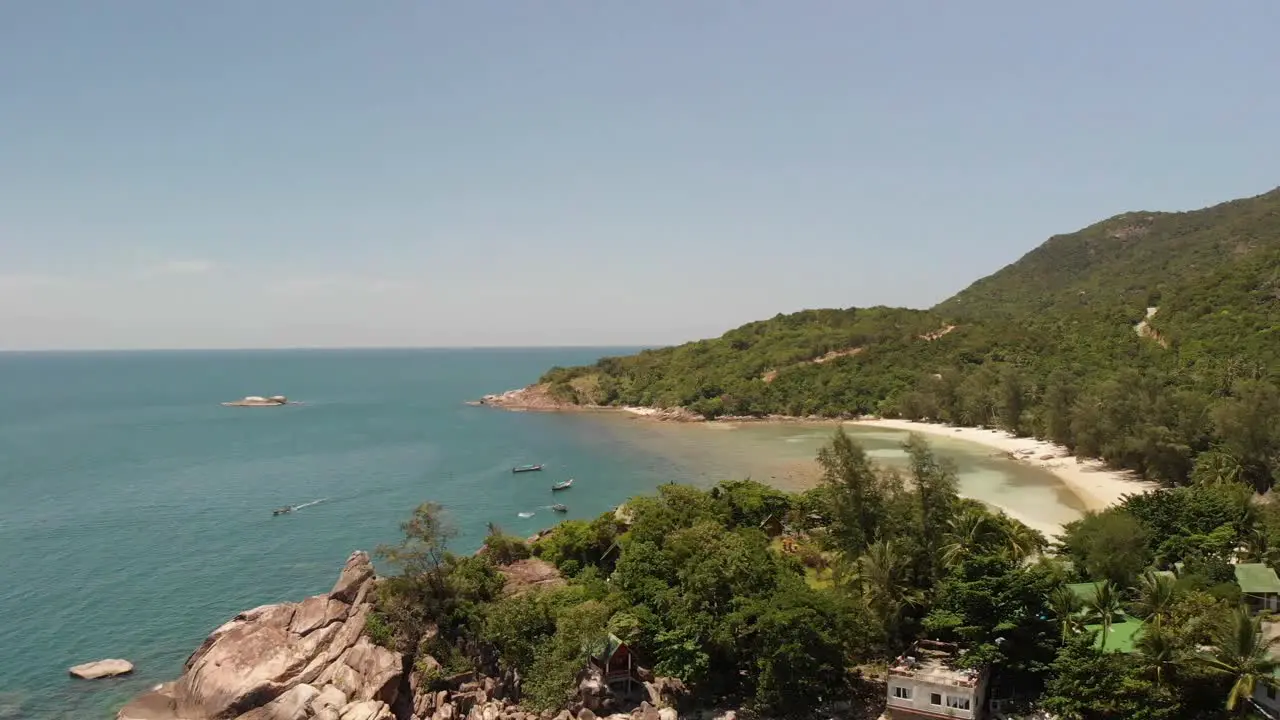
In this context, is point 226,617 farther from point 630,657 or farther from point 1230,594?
point 1230,594

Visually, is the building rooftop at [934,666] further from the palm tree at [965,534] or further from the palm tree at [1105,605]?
the palm tree at [1105,605]

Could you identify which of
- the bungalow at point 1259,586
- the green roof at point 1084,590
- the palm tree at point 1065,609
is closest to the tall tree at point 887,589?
the palm tree at point 1065,609

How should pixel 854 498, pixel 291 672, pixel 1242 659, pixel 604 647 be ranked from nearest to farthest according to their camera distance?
1. pixel 1242 659
2. pixel 604 647
3. pixel 291 672
4. pixel 854 498

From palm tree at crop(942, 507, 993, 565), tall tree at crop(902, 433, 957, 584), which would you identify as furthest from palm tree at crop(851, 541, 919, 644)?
tall tree at crop(902, 433, 957, 584)

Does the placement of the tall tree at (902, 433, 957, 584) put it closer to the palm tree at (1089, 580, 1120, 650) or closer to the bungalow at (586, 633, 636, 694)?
the palm tree at (1089, 580, 1120, 650)

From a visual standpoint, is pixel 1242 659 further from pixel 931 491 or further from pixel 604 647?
pixel 604 647

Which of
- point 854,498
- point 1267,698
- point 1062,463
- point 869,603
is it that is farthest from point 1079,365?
point 1267,698

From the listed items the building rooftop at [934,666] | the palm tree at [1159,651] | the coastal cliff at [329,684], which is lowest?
the coastal cliff at [329,684]
